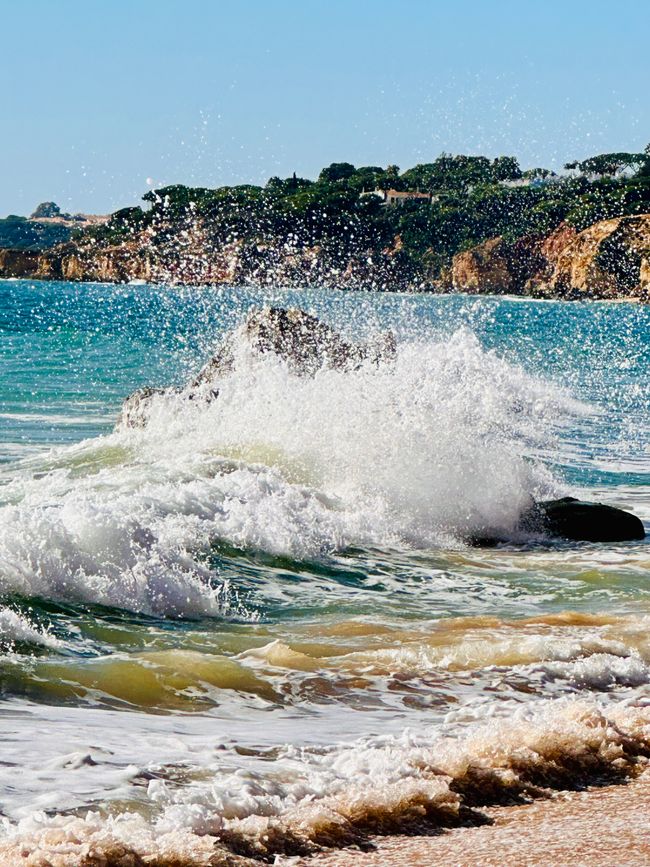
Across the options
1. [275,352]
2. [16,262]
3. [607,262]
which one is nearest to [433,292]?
[607,262]

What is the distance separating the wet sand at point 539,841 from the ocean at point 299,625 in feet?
0.47

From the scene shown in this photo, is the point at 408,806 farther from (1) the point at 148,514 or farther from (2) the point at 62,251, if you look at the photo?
(2) the point at 62,251

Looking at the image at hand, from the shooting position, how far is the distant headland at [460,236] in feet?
375

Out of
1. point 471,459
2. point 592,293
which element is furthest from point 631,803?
point 592,293

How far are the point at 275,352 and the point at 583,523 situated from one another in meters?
A: 7.62

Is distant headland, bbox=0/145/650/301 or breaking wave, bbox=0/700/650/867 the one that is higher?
distant headland, bbox=0/145/650/301

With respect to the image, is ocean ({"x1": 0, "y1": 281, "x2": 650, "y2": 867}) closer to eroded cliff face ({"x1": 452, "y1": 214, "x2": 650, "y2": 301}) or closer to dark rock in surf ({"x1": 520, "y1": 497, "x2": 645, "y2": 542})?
dark rock in surf ({"x1": 520, "y1": 497, "x2": 645, "y2": 542})

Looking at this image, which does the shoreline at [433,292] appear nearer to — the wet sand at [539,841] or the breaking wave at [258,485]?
the breaking wave at [258,485]

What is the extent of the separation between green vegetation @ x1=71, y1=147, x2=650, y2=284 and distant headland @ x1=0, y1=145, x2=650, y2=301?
147 mm

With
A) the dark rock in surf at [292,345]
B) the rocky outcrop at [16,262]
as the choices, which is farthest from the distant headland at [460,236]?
the dark rock in surf at [292,345]

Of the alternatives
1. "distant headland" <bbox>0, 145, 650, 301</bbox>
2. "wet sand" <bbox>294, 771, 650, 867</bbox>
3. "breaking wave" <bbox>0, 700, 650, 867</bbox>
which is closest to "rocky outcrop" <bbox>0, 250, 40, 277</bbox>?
"distant headland" <bbox>0, 145, 650, 301</bbox>

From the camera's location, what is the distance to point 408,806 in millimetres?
4590

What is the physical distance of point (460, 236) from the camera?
13700 centimetres

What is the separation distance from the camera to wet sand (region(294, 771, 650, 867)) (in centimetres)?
406
